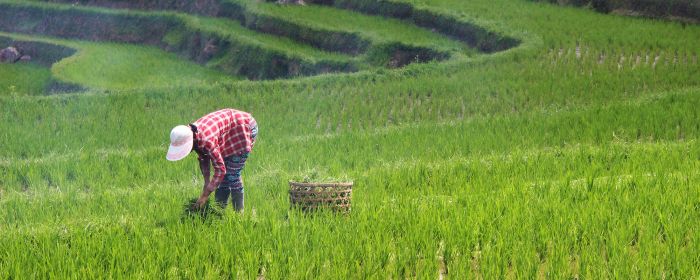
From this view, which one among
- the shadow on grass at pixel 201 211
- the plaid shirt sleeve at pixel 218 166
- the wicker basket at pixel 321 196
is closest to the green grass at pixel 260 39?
the wicker basket at pixel 321 196

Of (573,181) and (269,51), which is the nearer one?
(573,181)

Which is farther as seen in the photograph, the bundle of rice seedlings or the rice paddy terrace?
the bundle of rice seedlings

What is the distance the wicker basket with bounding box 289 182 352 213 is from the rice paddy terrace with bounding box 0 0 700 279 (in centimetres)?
11

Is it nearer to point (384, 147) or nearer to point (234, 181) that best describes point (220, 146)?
point (234, 181)

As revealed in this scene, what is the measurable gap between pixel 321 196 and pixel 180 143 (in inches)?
40.7

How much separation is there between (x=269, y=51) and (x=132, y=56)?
4.67 meters

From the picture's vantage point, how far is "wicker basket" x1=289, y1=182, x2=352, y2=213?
5.09 meters

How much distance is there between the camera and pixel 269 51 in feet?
58.0

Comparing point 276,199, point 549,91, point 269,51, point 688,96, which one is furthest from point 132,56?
point 276,199

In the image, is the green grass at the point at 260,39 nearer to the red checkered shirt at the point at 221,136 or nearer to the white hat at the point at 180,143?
the red checkered shirt at the point at 221,136

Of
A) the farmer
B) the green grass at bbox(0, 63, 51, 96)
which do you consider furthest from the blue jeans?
the green grass at bbox(0, 63, 51, 96)

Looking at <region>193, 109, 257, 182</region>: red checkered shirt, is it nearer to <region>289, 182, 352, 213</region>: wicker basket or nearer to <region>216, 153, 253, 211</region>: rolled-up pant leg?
<region>216, 153, 253, 211</region>: rolled-up pant leg

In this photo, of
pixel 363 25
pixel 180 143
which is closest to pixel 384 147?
pixel 180 143

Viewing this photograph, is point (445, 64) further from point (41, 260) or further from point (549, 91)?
point (41, 260)
